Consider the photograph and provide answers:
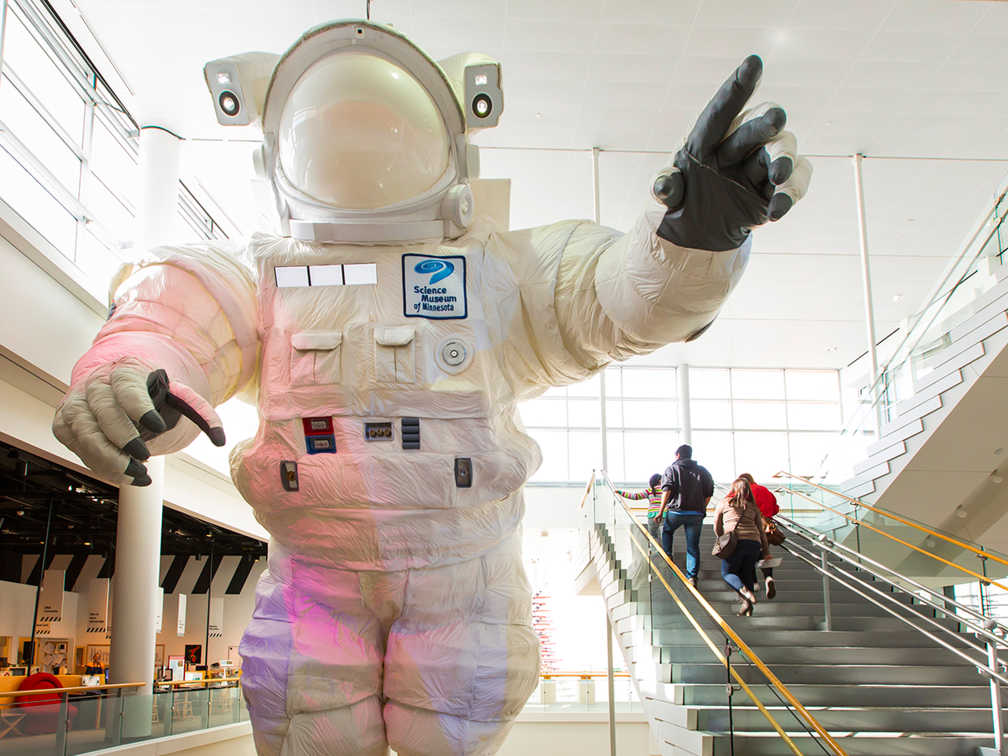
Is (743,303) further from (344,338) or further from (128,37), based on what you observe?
(344,338)

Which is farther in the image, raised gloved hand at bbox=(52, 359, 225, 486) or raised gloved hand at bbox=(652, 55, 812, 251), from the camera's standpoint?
raised gloved hand at bbox=(52, 359, 225, 486)

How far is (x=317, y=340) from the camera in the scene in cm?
245

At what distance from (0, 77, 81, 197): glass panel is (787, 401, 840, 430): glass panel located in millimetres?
16369

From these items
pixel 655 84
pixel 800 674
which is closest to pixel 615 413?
pixel 655 84

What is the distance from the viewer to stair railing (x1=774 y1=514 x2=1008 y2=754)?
4.05m

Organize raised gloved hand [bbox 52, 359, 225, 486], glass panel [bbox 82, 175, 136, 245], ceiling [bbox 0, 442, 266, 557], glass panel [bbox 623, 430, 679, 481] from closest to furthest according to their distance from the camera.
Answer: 1. raised gloved hand [bbox 52, 359, 225, 486]
2. glass panel [bbox 82, 175, 136, 245]
3. ceiling [bbox 0, 442, 266, 557]
4. glass panel [bbox 623, 430, 679, 481]

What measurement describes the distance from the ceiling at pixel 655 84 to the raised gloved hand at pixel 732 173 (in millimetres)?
6649

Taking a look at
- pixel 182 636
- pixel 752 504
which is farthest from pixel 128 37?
pixel 182 636

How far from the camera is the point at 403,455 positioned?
7.77 ft

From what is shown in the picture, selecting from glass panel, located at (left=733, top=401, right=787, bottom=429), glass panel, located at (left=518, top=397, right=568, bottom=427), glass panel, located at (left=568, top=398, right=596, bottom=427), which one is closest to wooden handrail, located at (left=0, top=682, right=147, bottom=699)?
glass panel, located at (left=518, top=397, right=568, bottom=427)

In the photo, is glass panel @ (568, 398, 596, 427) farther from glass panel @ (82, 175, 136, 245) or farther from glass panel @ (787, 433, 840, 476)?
glass panel @ (82, 175, 136, 245)

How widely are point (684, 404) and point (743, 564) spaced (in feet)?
44.5

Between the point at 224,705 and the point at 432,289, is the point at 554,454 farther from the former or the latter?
the point at 432,289

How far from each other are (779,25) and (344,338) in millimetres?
7321
